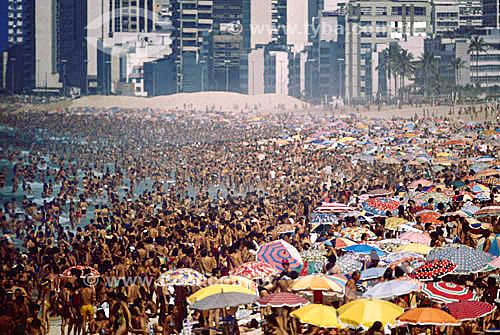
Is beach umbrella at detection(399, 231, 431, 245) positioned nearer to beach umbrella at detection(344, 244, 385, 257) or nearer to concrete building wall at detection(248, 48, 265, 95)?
beach umbrella at detection(344, 244, 385, 257)

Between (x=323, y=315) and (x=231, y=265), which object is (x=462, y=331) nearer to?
(x=323, y=315)

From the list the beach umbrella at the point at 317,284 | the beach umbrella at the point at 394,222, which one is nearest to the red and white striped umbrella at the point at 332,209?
the beach umbrella at the point at 394,222

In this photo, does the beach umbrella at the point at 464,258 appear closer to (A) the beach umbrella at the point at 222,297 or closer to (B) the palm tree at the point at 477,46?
(A) the beach umbrella at the point at 222,297

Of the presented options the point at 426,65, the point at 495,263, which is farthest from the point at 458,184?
the point at 426,65

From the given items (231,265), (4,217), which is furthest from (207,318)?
(4,217)

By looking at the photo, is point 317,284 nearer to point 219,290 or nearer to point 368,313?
point 219,290

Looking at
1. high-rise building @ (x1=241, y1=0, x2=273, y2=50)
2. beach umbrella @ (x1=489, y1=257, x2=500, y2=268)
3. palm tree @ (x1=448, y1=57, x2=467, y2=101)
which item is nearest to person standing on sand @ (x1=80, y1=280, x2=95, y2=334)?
beach umbrella @ (x1=489, y1=257, x2=500, y2=268)
